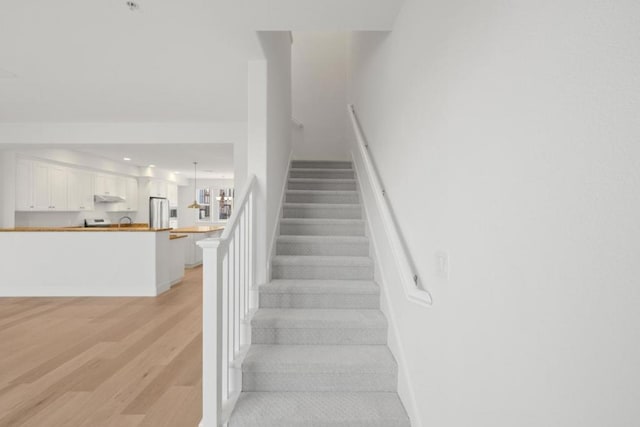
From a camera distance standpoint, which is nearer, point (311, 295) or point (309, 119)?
point (311, 295)

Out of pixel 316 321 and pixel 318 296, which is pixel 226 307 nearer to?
pixel 316 321

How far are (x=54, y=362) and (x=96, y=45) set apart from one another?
2.63 meters

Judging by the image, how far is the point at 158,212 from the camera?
970 cm

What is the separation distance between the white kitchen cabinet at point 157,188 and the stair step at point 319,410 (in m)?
9.26

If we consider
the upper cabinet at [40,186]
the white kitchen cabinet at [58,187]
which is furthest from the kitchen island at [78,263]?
the white kitchen cabinet at [58,187]

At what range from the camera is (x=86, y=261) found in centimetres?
500

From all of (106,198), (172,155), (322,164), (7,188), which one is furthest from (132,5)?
(106,198)

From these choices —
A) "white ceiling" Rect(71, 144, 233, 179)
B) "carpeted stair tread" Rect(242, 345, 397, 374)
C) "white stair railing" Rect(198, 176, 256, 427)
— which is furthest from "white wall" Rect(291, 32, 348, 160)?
"carpeted stair tread" Rect(242, 345, 397, 374)

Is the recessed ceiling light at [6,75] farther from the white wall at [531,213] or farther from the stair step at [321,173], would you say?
the white wall at [531,213]

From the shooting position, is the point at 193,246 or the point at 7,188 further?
the point at 193,246

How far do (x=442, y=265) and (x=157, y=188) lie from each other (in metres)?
10.4

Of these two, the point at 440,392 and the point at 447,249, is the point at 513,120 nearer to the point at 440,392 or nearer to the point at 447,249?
the point at 447,249

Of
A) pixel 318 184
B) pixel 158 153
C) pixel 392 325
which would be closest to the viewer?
pixel 392 325

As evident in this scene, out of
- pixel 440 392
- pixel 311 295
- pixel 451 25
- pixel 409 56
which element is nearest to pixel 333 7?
pixel 409 56
